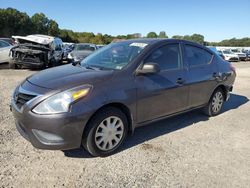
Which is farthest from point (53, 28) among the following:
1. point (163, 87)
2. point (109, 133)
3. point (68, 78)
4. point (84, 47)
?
point (109, 133)

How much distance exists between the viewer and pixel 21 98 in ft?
11.5

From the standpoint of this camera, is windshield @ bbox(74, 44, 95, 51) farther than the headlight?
Yes

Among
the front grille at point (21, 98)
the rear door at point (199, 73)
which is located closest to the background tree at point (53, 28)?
the rear door at point (199, 73)

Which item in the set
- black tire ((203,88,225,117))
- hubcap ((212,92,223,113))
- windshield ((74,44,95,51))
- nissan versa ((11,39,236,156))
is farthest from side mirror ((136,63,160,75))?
windshield ((74,44,95,51))

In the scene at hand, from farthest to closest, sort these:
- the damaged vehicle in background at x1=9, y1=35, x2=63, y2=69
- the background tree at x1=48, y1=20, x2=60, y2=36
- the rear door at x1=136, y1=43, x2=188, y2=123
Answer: the background tree at x1=48, y1=20, x2=60, y2=36 < the damaged vehicle in background at x1=9, y1=35, x2=63, y2=69 < the rear door at x1=136, y1=43, x2=188, y2=123

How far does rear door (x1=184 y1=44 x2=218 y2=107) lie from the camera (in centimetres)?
496

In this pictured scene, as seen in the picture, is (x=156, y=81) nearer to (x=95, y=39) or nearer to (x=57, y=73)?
(x=57, y=73)

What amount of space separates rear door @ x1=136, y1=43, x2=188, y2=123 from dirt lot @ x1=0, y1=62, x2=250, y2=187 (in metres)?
0.49

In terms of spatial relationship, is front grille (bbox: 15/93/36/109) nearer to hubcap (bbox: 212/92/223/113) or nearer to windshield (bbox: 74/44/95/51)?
hubcap (bbox: 212/92/223/113)

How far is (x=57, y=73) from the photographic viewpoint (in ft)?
13.1

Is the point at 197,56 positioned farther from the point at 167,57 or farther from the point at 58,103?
the point at 58,103

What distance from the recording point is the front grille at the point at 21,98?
339 cm

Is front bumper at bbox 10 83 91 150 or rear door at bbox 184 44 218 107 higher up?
rear door at bbox 184 44 218 107

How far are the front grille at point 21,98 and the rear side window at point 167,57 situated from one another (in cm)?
182
